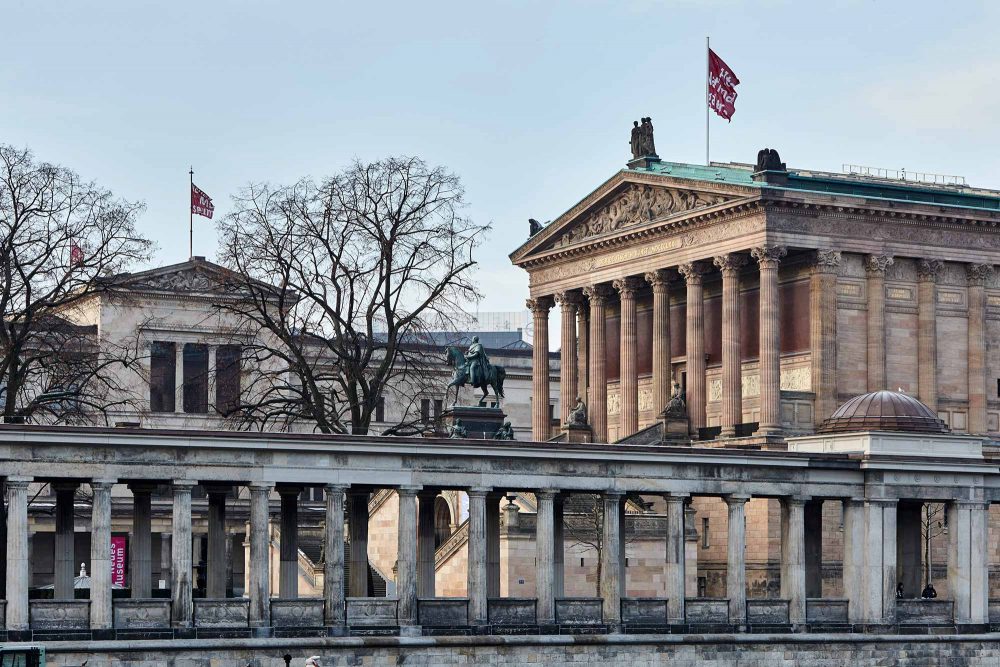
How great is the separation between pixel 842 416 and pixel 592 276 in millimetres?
35386

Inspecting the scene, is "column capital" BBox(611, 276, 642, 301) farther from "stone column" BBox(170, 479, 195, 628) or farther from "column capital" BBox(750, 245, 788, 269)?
"stone column" BBox(170, 479, 195, 628)

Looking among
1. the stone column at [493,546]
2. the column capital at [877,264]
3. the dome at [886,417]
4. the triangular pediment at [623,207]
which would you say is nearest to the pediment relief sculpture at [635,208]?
the triangular pediment at [623,207]

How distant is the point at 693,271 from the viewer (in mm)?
100938

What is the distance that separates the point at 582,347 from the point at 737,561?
4522cm

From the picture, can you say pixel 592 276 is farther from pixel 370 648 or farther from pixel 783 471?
pixel 370 648

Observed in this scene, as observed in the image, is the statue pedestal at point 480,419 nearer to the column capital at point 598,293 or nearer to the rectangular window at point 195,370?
the column capital at point 598,293

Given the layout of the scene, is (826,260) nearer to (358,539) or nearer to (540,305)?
(540,305)

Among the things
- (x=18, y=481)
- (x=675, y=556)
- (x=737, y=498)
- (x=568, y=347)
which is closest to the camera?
(x=18, y=481)

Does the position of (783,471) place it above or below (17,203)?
below

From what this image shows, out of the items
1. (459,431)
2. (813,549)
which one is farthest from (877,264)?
(459,431)

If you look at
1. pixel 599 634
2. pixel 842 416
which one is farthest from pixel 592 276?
pixel 599 634

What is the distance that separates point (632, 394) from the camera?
10756 cm

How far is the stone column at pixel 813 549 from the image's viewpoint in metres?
76.1

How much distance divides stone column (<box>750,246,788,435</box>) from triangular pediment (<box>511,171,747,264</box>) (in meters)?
3.25
